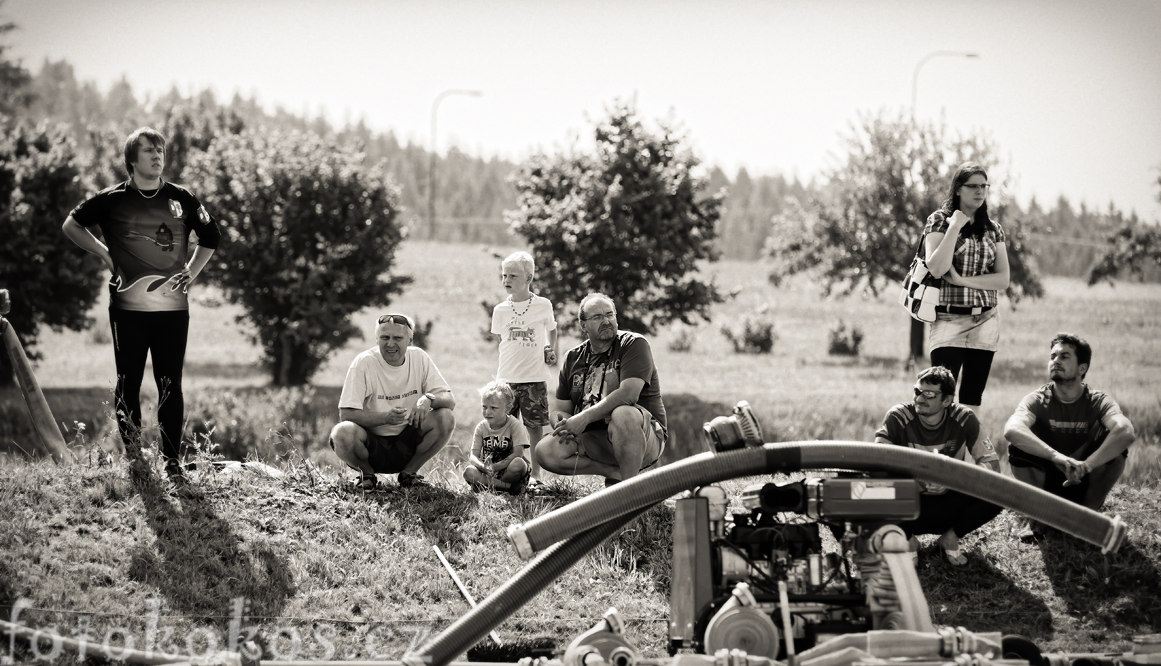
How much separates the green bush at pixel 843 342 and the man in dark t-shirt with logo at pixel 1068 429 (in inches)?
954

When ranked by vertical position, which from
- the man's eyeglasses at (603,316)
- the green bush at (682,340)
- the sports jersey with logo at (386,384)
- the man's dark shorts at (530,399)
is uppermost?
the man's eyeglasses at (603,316)

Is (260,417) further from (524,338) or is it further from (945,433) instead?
(945,433)

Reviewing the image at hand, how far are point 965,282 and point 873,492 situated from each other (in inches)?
126

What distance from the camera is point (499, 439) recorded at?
7410 millimetres

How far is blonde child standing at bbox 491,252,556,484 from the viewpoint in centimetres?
814

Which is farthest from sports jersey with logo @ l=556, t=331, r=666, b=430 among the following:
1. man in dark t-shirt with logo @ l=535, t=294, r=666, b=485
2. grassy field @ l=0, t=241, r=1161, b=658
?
grassy field @ l=0, t=241, r=1161, b=658

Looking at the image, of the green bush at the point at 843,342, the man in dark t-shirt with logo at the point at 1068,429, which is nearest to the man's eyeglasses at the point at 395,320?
the man in dark t-shirt with logo at the point at 1068,429

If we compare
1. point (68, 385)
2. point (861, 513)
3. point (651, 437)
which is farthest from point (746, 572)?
point (68, 385)

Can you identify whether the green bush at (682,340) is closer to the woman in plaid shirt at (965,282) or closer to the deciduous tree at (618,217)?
the deciduous tree at (618,217)

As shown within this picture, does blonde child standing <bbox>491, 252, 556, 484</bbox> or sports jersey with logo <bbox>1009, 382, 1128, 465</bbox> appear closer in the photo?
sports jersey with logo <bbox>1009, 382, 1128, 465</bbox>

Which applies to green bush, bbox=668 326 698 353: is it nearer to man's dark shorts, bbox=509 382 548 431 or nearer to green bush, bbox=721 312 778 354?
green bush, bbox=721 312 778 354

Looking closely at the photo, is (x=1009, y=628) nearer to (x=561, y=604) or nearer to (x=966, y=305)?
(x=966, y=305)

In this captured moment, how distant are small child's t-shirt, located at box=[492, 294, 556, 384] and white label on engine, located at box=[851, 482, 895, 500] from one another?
4032 millimetres

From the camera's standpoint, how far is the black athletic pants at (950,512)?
21.5ft
